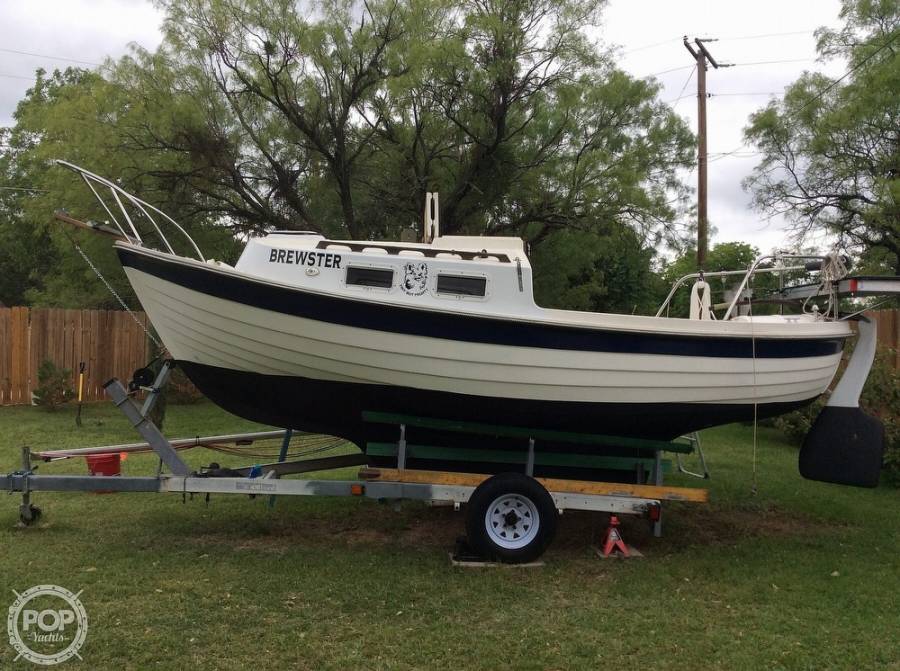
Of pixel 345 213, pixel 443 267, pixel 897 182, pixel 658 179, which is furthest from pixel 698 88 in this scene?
pixel 443 267

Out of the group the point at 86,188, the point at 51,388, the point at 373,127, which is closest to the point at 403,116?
the point at 373,127

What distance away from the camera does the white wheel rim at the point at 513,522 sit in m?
5.12

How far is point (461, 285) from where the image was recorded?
16.9ft

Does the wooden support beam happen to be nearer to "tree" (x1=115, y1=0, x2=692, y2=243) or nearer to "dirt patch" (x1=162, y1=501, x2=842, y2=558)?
"dirt patch" (x1=162, y1=501, x2=842, y2=558)

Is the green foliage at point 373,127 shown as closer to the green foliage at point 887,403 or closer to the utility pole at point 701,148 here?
the utility pole at point 701,148

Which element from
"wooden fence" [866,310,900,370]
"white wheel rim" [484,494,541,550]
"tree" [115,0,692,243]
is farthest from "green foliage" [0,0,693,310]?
"white wheel rim" [484,494,541,550]

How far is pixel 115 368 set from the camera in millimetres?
16500

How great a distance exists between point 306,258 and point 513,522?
8.35ft

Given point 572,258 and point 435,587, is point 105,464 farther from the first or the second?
point 572,258

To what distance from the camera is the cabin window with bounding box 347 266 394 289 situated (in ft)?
16.7

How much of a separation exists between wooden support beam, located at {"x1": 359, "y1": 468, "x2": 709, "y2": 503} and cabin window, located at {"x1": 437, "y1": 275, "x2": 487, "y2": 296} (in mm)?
1385

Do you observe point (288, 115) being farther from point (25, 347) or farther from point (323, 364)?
point (323, 364)

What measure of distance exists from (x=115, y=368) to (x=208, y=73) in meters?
7.31

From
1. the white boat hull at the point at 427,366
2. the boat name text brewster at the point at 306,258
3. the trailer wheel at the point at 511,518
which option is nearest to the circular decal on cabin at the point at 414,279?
the white boat hull at the point at 427,366
